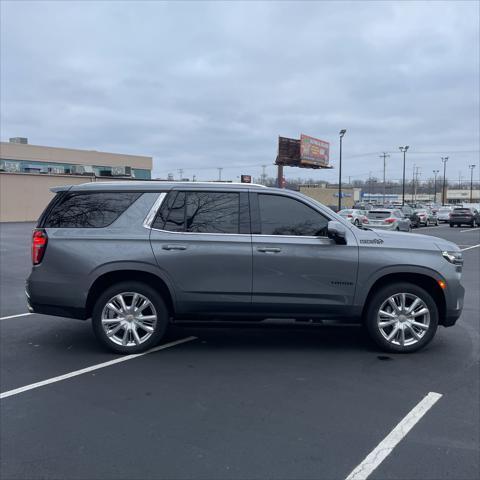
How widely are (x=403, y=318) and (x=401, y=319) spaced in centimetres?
3

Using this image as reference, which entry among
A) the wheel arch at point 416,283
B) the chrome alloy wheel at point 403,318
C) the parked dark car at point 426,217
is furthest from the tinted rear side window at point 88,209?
the parked dark car at point 426,217

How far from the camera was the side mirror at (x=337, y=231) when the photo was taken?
5.68 m

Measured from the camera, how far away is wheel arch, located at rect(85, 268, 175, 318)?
5852 mm

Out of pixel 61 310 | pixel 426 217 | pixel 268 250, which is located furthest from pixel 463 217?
pixel 61 310

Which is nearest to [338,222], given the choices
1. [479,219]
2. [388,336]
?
[388,336]

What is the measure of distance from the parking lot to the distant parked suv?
0.47m

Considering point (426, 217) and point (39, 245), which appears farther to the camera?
point (426, 217)

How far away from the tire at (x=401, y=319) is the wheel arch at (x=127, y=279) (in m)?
2.31

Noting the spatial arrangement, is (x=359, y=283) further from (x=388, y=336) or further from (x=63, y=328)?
(x=63, y=328)

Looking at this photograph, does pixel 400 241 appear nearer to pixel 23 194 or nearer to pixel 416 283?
pixel 416 283

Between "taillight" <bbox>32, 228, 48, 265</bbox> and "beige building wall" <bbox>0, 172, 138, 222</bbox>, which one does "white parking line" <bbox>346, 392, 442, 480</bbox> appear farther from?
"beige building wall" <bbox>0, 172, 138, 222</bbox>

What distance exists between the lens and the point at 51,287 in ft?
19.0

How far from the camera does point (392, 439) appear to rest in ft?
12.6

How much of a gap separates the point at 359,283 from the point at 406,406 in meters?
1.64
